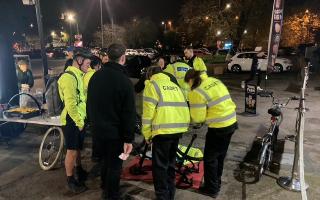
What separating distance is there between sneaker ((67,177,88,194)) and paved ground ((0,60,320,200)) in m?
0.09

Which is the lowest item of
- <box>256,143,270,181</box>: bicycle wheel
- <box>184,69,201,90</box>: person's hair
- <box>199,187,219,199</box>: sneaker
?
<box>199,187,219,199</box>: sneaker

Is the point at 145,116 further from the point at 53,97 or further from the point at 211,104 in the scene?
the point at 53,97

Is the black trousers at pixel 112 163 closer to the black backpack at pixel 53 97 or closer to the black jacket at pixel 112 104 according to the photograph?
the black jacket at pixel 112 104

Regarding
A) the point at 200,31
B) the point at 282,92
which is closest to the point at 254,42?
the point at 200,31

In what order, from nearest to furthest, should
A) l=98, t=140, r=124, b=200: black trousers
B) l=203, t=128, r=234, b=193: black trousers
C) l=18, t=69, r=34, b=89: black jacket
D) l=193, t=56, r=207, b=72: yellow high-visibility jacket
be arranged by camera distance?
1. l=98, t=140, r=124, b=200: black trousers
2. l=203, t=128, r=234, b=193: black trousers
3. l=193, t=56, r=207, b=72: yellow high-visibility jacket
4. l=18, t=69, r=34, b=89: black jacket

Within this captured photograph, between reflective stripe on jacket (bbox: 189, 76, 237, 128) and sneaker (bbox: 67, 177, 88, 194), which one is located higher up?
reflective stripe on jacket (bbox: 189, 76, 237, 128)

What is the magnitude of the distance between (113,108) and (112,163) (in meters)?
0.72

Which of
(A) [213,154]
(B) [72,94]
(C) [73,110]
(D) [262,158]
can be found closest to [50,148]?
(C) [73,110]

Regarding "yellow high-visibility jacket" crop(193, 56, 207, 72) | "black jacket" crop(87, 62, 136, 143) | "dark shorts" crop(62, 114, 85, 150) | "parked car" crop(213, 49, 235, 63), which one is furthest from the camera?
"parked car" crop(213, 49, 235, 63)

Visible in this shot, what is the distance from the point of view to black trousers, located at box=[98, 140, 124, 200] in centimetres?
373

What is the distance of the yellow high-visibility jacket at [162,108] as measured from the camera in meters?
3.90

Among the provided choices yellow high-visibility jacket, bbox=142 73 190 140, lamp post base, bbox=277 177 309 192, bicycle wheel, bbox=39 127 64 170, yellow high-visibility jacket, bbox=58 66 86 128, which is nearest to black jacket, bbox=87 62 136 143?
yellow high-visibility jacket, bbox=142 73 190 140

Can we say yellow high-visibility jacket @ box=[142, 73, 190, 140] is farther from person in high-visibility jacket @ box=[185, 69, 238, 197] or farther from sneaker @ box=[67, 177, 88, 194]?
sneaker @ box=[67, 177, 88, 194]

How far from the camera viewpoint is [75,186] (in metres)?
4.76
